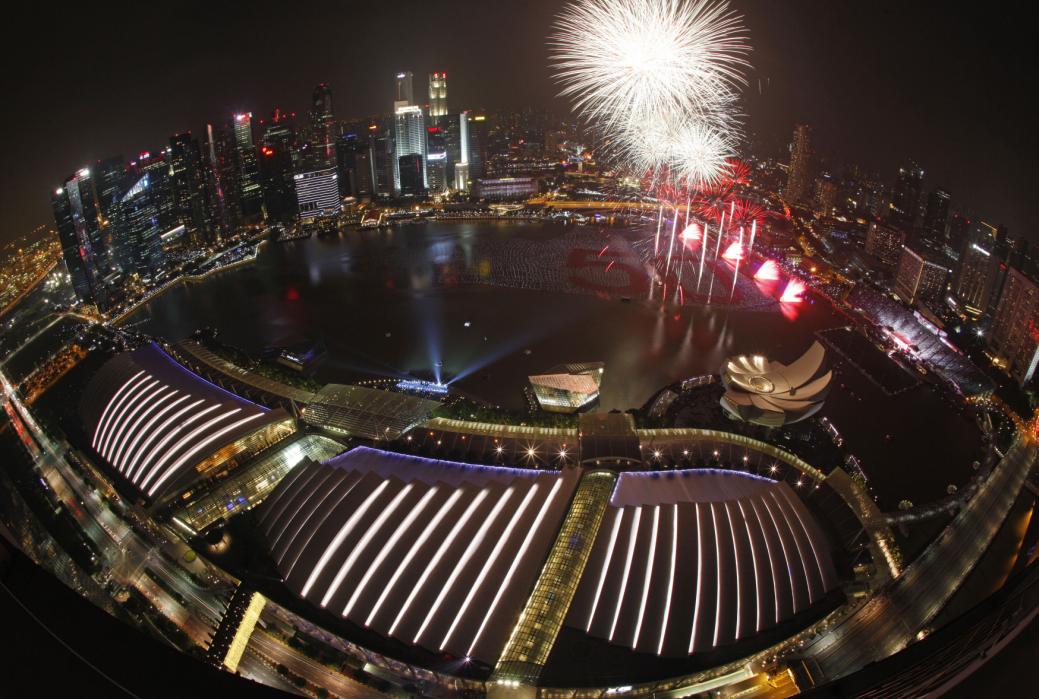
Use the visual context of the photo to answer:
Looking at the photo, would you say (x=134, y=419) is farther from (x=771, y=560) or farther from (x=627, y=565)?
(x=771, y=560)

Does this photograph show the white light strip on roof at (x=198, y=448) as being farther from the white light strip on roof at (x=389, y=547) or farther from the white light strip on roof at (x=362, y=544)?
the white light strip on roof at (x=389, y=547)

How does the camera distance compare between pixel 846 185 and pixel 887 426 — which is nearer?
pixel 887 426

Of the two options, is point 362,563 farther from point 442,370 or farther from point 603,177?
point 603,177

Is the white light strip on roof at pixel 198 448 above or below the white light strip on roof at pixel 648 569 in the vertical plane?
below

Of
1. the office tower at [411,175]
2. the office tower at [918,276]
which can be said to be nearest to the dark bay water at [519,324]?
the office tower at [918,276]

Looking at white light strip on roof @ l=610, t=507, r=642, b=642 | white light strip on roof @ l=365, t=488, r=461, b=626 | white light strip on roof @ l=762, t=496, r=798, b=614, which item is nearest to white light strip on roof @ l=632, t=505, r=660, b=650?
white light strip on roof @ l=610, t=507, r=642, b=642

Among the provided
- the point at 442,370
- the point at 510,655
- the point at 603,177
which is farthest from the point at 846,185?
the point at 510,655

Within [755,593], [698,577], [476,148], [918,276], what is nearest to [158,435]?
[698,577]

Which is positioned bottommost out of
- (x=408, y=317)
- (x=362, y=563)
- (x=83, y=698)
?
(x=408, y=317)
